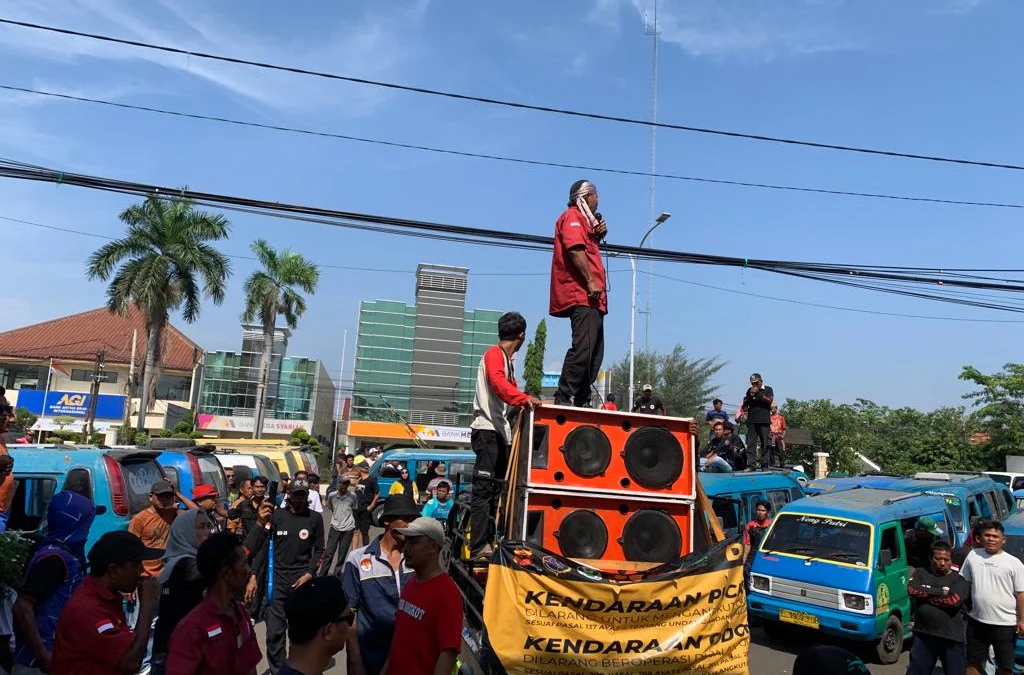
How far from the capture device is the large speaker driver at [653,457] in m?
5.11

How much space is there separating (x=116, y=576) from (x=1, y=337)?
52.4 meters

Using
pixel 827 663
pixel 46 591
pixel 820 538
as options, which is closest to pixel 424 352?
pixel 820 538

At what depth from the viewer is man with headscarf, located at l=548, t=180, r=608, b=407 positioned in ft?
19.7

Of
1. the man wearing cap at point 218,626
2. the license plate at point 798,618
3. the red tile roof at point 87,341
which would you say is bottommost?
the license plate at point 798,618

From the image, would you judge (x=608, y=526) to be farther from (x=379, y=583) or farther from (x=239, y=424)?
(x=239, y=424)

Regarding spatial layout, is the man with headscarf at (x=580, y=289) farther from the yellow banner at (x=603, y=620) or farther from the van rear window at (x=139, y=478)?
the van rear window at (x=139, y=478)

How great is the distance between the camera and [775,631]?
10.3m

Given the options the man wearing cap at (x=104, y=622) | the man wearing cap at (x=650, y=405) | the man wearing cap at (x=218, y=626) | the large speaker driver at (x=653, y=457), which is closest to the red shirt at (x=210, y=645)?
the man wearing cap at (x=218, y=626)

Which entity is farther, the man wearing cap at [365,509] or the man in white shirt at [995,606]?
the man wearing cap at [365,509]

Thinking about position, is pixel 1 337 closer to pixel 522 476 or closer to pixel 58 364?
pixel 58 364

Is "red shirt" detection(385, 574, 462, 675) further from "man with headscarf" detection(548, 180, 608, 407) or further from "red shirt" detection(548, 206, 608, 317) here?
"red shirt" detection(548, 206, 608, 317)

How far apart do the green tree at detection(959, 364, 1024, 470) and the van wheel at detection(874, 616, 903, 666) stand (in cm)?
3105

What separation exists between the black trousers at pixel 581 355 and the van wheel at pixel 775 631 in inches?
224

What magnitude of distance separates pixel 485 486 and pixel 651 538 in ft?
4.37
